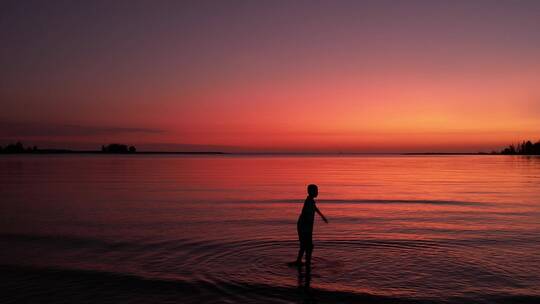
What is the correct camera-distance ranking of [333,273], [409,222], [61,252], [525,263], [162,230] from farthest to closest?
[409,222] → [162,230] → [61,252] → [525,263] → [333,273]

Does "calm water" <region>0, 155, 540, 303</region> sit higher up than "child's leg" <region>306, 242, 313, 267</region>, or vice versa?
"child's leg" <region>306, 242, 313, 267</region>

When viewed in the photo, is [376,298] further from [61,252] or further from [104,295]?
[61,252]

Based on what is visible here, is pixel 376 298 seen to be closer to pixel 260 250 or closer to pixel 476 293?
pixel 476 293

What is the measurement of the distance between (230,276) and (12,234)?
11172 mm

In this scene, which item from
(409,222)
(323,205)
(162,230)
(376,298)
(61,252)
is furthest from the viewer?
(323,205)

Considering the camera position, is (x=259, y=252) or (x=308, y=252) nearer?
(x=308, y=252)

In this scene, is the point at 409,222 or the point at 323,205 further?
the point at 323,205

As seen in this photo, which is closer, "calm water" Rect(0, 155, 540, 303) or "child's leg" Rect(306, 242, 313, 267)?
"calm water" Rect(0, 155, 540, 303)

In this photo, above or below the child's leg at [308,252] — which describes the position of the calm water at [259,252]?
below

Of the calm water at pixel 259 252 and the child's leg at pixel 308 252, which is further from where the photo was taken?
the child's leg at pixel 308 252

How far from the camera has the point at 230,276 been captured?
1209cm

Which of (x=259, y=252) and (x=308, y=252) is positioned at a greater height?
(x=308, y=252)

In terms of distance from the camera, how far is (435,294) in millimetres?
10664

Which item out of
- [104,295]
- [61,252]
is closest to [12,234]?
[61,252]
